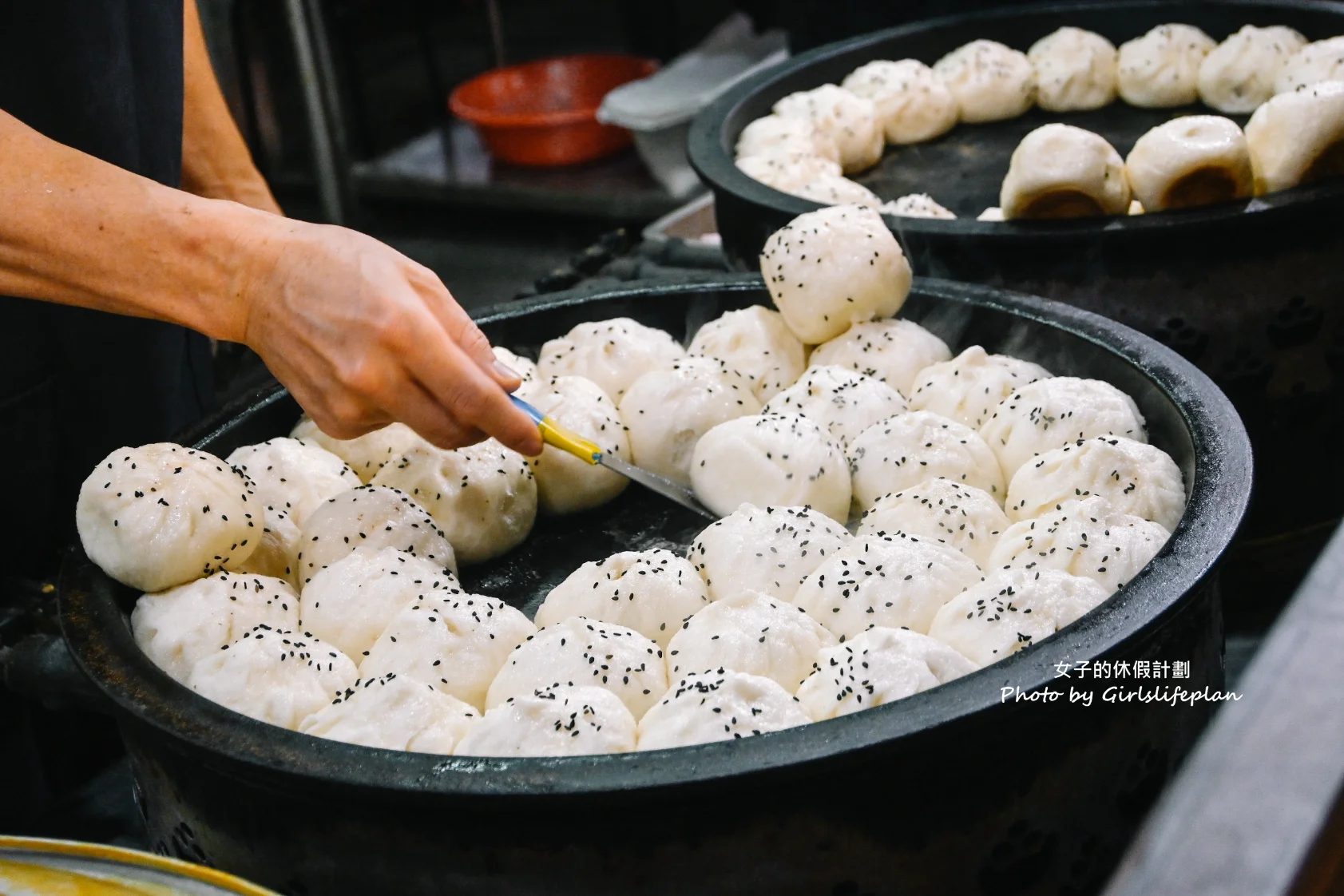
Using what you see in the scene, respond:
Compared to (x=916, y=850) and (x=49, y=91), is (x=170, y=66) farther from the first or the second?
(x=916, y=850)

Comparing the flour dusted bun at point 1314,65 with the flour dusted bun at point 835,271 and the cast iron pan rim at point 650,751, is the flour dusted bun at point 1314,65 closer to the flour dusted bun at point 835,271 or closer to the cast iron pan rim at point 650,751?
the flour dusted bun at point 835,271

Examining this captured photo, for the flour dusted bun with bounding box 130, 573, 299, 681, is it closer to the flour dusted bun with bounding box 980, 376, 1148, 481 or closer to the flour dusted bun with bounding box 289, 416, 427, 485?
the flour dusted bun with bounding box 289, 416, 427, 485

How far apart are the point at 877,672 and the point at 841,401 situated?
836 millimetres

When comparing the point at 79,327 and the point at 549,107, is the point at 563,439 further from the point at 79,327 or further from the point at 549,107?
the point at 549,107

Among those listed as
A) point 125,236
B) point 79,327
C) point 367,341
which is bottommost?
point 79,327

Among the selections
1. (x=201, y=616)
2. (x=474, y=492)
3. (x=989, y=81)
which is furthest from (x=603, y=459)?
(x=989, y=81)

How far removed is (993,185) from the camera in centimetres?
349

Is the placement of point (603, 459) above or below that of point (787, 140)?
below

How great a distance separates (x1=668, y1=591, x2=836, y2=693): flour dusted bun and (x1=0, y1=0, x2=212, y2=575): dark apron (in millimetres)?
1575

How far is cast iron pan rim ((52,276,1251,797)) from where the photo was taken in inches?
53.2

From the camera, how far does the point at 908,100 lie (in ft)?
12.3

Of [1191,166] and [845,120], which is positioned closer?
[1191,166]

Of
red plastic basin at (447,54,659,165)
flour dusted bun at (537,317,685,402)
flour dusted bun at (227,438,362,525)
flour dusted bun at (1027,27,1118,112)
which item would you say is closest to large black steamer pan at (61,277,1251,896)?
flour dusted bun at (227,438,362,525)

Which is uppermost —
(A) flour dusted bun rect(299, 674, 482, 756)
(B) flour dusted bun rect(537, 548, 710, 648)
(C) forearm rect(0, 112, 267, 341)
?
(C) forearm rect(0, 112, 267, 341)
